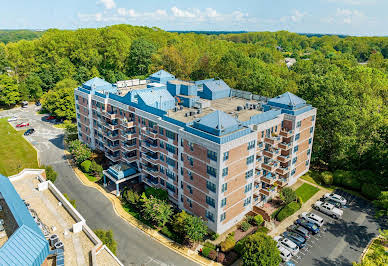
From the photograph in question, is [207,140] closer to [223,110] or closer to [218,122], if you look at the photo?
[218,122]

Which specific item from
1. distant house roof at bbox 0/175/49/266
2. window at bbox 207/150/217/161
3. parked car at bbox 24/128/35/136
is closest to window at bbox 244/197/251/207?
window at bbox 207/150/217/161

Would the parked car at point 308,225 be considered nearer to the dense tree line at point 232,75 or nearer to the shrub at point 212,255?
the shrub at point 212,255

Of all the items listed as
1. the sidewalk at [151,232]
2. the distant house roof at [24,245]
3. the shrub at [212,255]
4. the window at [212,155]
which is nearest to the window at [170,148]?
the window at [212,155]

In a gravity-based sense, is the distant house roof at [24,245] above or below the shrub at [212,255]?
above

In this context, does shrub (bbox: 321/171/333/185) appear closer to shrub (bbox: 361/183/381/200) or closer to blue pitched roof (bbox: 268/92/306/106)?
shrub (bbox: 361/183/381/200)

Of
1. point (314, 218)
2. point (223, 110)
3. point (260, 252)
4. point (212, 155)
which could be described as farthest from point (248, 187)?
point (223, 110)
